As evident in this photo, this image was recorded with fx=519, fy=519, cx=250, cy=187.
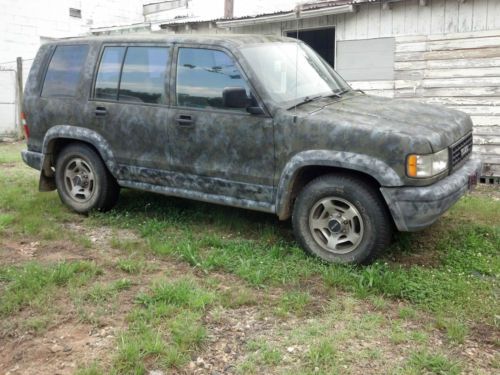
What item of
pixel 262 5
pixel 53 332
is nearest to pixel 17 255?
pixel 53 332

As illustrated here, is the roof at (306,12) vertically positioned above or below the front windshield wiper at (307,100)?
above

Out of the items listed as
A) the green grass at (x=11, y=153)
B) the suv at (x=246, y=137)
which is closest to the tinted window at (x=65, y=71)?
the suv at (x=246, y=137)

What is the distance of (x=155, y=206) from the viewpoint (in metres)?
6.24

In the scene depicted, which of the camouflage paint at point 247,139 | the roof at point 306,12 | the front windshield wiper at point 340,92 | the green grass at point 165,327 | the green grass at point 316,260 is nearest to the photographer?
the green grass at point 165,327

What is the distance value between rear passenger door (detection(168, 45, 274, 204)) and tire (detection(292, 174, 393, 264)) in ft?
1.33

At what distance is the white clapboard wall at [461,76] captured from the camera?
8195mm

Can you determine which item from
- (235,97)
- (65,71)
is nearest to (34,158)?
(65,71)

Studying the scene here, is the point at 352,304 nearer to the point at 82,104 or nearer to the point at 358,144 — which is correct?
the point at 358,144

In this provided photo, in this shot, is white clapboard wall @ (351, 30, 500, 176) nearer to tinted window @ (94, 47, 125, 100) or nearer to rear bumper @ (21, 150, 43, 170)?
tinted window @ (94, 47, 125, 100)

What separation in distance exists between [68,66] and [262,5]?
15.6 metres

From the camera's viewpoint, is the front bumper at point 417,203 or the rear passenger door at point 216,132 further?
the rear passenger door at point 216,132

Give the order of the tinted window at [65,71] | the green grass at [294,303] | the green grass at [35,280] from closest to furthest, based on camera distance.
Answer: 1. the green grass at [294,303]
2. the green grass at [35,280]
3. the tinted window at [65,71]

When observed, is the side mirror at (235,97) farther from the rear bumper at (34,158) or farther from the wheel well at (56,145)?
the rear bumper at (34,158)

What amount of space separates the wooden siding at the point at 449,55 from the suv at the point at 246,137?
3695 millimetres
